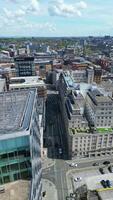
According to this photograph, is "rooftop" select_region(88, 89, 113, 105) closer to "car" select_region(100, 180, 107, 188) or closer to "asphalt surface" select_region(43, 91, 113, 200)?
"asphalt surface" select_region(43, 91, 113, 200)

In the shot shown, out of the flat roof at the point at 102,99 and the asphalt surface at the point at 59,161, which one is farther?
the flat roof at the point at 102,99

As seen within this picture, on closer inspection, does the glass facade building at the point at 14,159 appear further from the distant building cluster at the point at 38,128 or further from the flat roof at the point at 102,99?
the flat roof at the point at 102,99

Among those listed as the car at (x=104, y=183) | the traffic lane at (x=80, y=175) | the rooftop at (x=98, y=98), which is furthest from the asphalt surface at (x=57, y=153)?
the rooftop at (x=98, y=98)

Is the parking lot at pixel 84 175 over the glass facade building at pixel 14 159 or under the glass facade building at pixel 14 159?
under

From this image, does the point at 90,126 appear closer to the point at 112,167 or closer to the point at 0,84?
the point at 112,167

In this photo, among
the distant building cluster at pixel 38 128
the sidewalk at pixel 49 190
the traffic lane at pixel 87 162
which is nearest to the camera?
the distant building cluster at pixel 38 128

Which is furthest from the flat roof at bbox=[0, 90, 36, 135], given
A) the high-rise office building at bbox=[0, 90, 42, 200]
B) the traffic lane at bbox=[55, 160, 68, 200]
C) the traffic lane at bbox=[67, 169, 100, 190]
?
the traffic lane at bbox=[67, 169, 100, 190]
